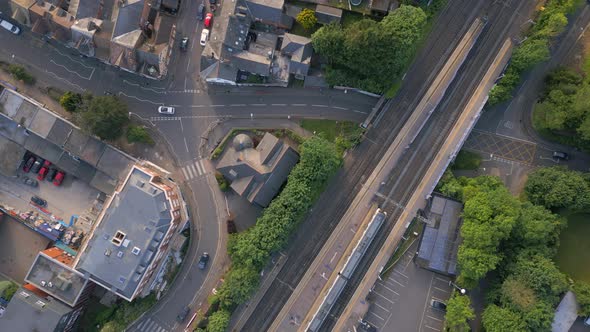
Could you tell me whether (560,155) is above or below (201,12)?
above

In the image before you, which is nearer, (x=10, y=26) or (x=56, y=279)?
(x=56, y=279)

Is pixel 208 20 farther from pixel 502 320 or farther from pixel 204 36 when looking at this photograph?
pixel 502 320

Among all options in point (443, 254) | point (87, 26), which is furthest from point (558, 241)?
point (87, 26)

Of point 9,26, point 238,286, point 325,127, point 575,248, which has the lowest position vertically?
point 238,286

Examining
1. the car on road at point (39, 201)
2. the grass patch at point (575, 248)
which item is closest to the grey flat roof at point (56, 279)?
the car on road at point (39, 201)

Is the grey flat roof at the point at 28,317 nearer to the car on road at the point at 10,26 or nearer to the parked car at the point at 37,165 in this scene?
the parked car at the point at 37,165

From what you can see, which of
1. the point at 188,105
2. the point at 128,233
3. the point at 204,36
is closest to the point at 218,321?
the point at 128,233

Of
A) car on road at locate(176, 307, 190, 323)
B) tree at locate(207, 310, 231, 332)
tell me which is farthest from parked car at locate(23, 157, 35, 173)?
tree at locate(207, 310, 231, 332)
